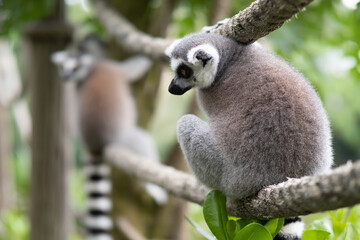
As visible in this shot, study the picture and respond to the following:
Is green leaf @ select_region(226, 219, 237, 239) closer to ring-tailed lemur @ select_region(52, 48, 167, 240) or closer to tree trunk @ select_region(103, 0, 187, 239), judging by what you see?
tree trunk @ select_region(103, 0, 187, 239)

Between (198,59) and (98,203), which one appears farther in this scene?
(98,203)

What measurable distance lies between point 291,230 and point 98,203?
293 centimetres

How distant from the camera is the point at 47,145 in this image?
411 centimetres

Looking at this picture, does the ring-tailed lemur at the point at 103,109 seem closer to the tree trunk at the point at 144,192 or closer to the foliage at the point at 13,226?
the tree trunk at the point at 144,192

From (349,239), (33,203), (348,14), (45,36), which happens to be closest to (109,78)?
(45,36)

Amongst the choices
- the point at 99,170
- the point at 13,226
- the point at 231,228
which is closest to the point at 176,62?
the point at 231,228

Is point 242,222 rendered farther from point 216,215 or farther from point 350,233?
point 350,233

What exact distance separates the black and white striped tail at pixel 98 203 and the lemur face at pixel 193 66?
245 centimetres

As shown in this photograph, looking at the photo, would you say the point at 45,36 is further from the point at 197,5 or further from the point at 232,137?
the point at 232,137

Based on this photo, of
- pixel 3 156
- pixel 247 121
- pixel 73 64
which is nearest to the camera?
pixel 247 121

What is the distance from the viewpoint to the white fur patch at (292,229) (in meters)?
1.69

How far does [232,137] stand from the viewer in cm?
190

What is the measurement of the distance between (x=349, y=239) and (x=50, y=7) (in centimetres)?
347

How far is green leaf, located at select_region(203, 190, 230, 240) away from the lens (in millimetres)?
1603
